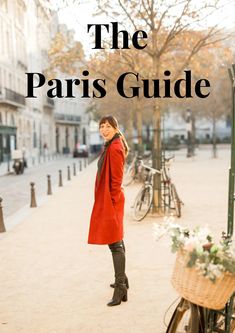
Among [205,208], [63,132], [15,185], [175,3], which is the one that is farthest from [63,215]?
[63,132]

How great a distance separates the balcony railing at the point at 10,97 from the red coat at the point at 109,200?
31033 millimetres

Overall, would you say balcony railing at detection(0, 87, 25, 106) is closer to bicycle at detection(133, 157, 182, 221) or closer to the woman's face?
bicycle at detection(133, 157, 182, 221)

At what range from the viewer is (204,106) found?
117 feet

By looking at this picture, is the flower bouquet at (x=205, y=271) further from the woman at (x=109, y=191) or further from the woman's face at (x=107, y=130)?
the woman's face at (x=107, y=130)

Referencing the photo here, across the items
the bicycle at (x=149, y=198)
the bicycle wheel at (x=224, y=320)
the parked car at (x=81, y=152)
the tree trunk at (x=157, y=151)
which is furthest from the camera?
the parked car at (x=81, y=152)

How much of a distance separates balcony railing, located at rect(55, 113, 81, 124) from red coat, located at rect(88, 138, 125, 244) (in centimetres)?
5696

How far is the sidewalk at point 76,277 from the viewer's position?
4219mm

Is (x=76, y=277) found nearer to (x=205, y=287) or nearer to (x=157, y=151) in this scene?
(x=205, y=287)

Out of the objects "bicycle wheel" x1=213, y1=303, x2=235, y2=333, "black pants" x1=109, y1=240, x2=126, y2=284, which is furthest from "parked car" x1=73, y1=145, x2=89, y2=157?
"bicycle wheel" x1=213, y1=303, x2=235, y2=333

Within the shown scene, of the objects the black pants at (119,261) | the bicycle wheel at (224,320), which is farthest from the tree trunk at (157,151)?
the bicycle wheel at (224,320)

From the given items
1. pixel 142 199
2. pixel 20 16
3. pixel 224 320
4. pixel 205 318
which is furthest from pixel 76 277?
pixel 20 16

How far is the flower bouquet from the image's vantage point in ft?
8.63

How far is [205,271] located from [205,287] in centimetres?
11

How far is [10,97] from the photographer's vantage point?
118 feet
